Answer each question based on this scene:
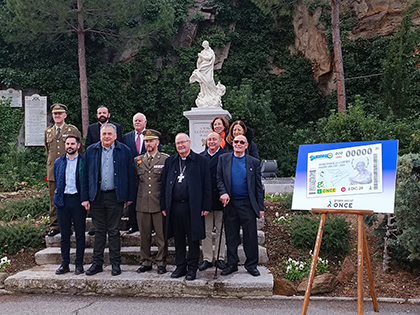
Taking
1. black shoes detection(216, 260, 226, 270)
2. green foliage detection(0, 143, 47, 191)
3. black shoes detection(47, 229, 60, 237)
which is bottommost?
black shoes detection(216, 260, 226, 270)

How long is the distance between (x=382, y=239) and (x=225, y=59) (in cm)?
1350

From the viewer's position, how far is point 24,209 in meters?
6.51

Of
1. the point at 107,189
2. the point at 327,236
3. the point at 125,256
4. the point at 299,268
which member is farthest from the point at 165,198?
the point at 327,236

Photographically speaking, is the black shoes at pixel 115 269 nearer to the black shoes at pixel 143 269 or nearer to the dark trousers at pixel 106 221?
the dark trousers at pixel 106 221

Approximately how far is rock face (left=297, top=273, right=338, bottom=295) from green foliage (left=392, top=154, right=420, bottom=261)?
0.93m

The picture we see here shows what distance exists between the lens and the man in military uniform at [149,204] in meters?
4.36

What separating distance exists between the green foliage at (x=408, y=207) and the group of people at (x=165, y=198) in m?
1.61

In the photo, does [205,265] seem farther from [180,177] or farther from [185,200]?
[180,177]

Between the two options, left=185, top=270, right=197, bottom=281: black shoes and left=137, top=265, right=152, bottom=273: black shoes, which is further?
left=137, top=265, right=152, bottom=273: black shoes

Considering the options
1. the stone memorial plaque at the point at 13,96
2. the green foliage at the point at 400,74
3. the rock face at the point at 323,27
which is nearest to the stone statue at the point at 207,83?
the green foliage at the point at 400,74

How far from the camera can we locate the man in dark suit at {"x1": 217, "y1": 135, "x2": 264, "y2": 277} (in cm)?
422

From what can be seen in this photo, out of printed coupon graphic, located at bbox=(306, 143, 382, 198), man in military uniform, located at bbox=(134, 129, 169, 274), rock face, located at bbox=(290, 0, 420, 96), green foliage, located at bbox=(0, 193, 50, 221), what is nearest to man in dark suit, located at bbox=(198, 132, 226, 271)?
man in military uniform, located at bbox=(134, 129, 169, 274)

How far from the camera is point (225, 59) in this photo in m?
17.0

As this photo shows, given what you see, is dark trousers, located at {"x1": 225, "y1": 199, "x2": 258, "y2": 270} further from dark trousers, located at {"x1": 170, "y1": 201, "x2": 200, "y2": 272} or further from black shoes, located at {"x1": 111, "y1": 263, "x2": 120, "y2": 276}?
black shoes, located at {"x1": 111, "y1": 263, "x2": 120, "y2": 276}
